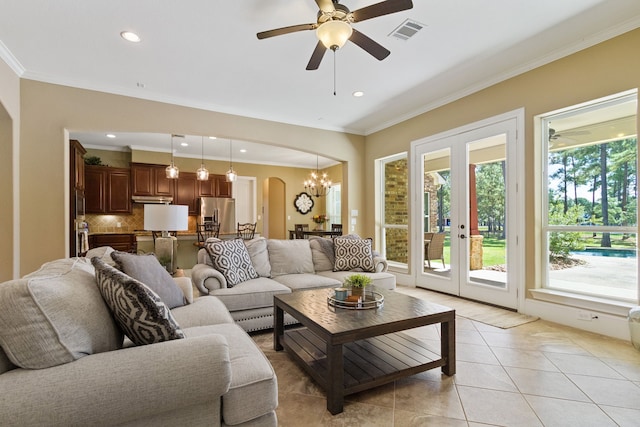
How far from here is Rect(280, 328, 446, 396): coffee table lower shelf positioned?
1.94 meters

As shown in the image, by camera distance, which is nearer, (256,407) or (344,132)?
(256,407)

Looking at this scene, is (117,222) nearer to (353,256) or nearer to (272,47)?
(353,256)

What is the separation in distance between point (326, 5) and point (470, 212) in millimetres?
3214

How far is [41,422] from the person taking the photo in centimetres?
94

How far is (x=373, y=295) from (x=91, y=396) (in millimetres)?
1940

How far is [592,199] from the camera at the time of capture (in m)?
3.17

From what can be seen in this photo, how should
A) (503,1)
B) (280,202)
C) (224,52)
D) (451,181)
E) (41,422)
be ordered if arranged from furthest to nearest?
(280,202) < (451,181) < (224,52) < (503,1) < (41,422)

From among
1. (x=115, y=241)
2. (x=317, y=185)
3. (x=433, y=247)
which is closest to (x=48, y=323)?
(x=433, y=247)

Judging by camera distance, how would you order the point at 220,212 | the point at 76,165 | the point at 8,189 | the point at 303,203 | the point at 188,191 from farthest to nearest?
the point at 303,203
the point at 220,212
the point at 188,191
the point at 76,165
the point at 8,189

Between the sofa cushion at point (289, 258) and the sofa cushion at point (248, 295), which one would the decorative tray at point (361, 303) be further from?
the sofa cushion at point (289, 258)

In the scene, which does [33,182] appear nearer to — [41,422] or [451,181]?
[41,422]

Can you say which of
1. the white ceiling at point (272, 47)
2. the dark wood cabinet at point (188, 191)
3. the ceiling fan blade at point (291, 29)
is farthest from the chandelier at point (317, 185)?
the ceiling fan blade at point (291, 29)

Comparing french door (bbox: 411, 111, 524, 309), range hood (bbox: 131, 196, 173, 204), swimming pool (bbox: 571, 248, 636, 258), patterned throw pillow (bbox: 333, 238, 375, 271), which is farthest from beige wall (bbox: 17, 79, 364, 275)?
swimming pool (bbox: 571, 248, 636, 258)

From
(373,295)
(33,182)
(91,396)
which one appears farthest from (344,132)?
(91,396)
